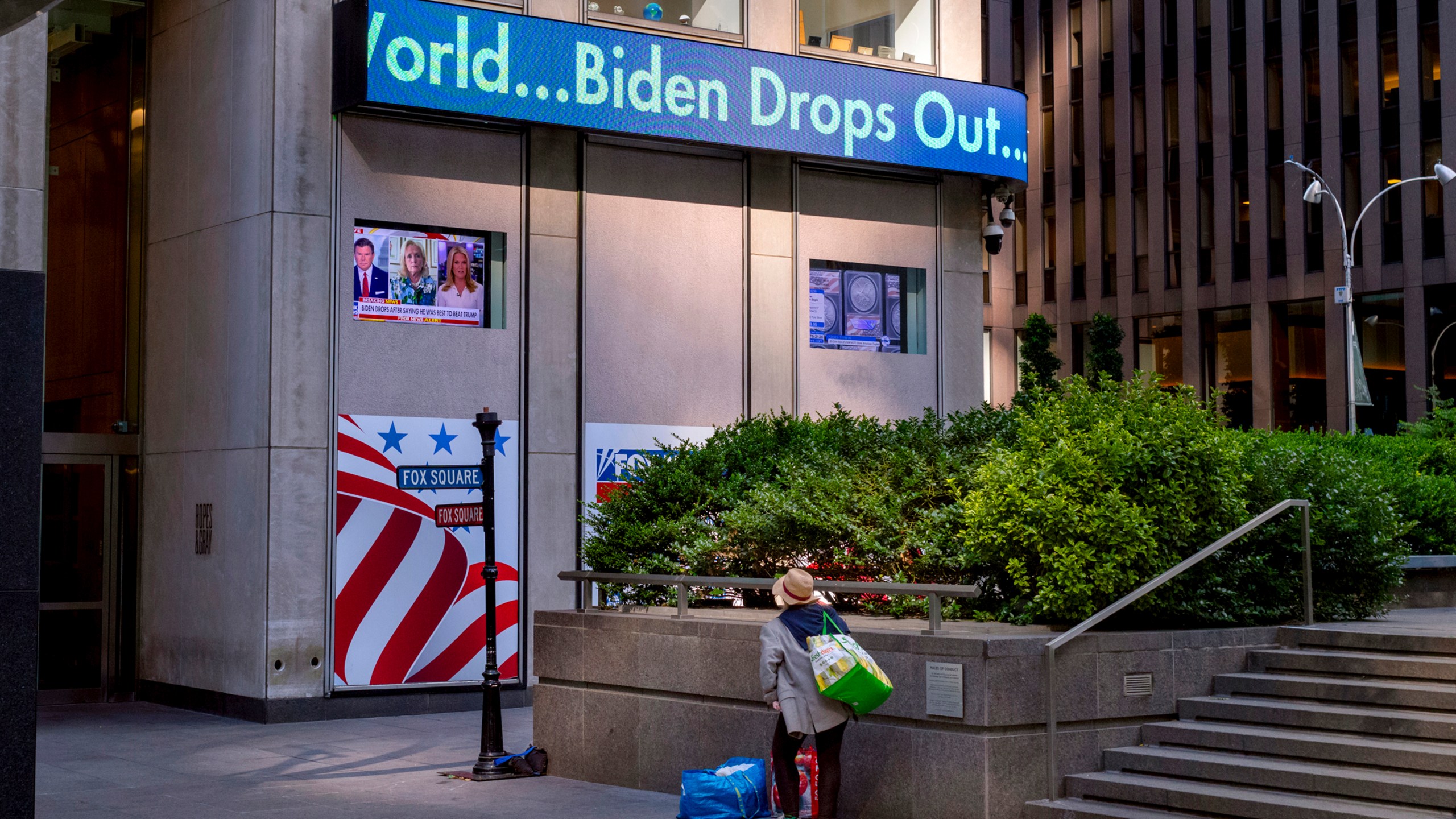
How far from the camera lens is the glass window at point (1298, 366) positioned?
50.4 meters

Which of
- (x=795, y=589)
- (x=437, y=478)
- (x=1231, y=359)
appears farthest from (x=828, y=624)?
(x=1231, y=359)

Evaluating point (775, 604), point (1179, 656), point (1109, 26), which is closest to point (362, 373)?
point (775, 604)

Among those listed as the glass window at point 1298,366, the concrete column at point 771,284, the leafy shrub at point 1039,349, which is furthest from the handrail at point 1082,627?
the glass window at point 1298,366

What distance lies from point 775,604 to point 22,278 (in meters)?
7.39

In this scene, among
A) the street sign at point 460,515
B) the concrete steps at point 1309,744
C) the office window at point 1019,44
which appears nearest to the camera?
the concrete steps at point 1309,744

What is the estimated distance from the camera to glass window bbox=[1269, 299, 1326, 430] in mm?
50438

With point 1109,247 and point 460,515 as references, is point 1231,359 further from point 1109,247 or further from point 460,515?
point 460,515

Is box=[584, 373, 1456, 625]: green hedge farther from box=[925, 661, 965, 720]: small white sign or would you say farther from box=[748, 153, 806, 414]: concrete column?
box=[748, 153, 806, 414]: concrete column

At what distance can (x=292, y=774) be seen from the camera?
13.4 metres

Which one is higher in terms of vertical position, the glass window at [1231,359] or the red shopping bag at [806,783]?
the glass window at [1231,359]

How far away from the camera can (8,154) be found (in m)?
16.0

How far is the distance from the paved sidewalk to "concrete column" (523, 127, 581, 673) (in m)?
1.95

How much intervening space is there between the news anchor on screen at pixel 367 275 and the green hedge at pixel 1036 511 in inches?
171

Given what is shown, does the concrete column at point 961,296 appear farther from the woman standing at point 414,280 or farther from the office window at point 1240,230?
the office window at point 1240,230
